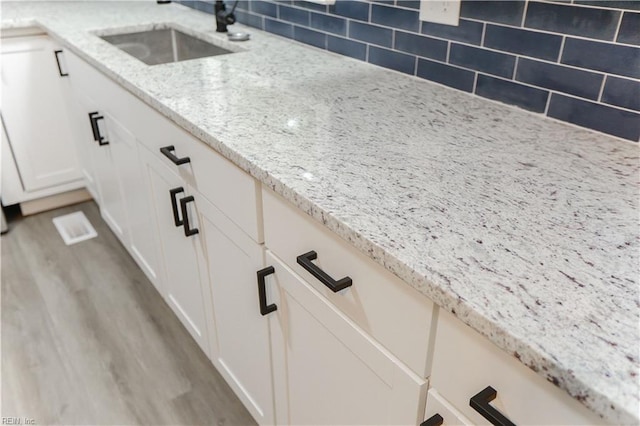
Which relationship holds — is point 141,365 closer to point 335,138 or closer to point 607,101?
point 335,138

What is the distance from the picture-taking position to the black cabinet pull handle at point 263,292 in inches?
41.5

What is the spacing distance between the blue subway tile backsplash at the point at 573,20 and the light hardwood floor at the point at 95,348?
4.28ft

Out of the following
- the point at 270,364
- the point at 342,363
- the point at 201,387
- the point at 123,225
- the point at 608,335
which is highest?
the point at 608,335

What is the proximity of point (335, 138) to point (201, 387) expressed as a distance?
3.29 feet

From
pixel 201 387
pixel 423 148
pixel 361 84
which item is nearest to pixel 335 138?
pixel 423 148

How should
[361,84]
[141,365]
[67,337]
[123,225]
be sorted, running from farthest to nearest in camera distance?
[123,225], [67,337], [141,365], [361,84]

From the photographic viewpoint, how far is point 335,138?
1066mm

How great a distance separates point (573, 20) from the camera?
105 cm

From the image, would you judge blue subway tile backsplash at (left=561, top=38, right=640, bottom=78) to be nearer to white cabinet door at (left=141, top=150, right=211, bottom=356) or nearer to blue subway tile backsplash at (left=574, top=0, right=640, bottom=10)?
blue subway tile backsplash at (left=574, top=0, right=640, bottom=10)

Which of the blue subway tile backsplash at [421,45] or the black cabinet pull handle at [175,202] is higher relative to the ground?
the blue subway tile backsplash at [421,45]

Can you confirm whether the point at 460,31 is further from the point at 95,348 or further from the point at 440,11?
the point at 95,348

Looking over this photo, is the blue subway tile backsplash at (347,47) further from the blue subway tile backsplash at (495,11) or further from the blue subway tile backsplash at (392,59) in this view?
the blue subway tile backsplash at (495,11)

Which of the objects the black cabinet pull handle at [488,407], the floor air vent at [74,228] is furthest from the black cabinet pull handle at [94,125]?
the black cabinet pull handle at [488,407]

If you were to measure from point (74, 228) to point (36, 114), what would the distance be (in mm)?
545
